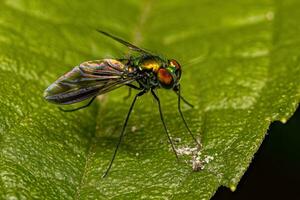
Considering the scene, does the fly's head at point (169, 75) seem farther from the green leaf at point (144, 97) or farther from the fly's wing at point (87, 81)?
the green leaf at point (144, 97)

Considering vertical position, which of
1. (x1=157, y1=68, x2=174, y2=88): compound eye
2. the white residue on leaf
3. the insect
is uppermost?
the insect

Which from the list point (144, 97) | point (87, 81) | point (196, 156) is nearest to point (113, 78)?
point (87, 81)

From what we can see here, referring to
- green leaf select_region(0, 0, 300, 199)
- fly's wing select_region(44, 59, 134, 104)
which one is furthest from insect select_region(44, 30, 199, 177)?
green leaf select_region(0, 0, 300, 199)

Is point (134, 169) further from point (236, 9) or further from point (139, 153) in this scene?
point (236, 9)

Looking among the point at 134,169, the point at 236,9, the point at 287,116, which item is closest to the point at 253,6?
the point at 236,9

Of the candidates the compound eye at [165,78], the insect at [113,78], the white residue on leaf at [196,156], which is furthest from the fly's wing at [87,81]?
the white residue on leaf at [196,156]

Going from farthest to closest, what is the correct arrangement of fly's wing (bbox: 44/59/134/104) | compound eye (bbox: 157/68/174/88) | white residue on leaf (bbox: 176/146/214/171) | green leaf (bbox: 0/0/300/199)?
compound eye (bbox: 157/68/174/88) < fly's wing (bbox: 44/59/134/104) < white residue on leaf (bbox: 176/146/214/171) < green leaf (bbox: 0/0/300/199)

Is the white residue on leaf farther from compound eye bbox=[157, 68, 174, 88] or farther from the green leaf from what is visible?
compound eye bbox=[157, 68, 174, 88]

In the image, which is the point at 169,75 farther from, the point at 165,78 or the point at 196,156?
the point at 196,156
